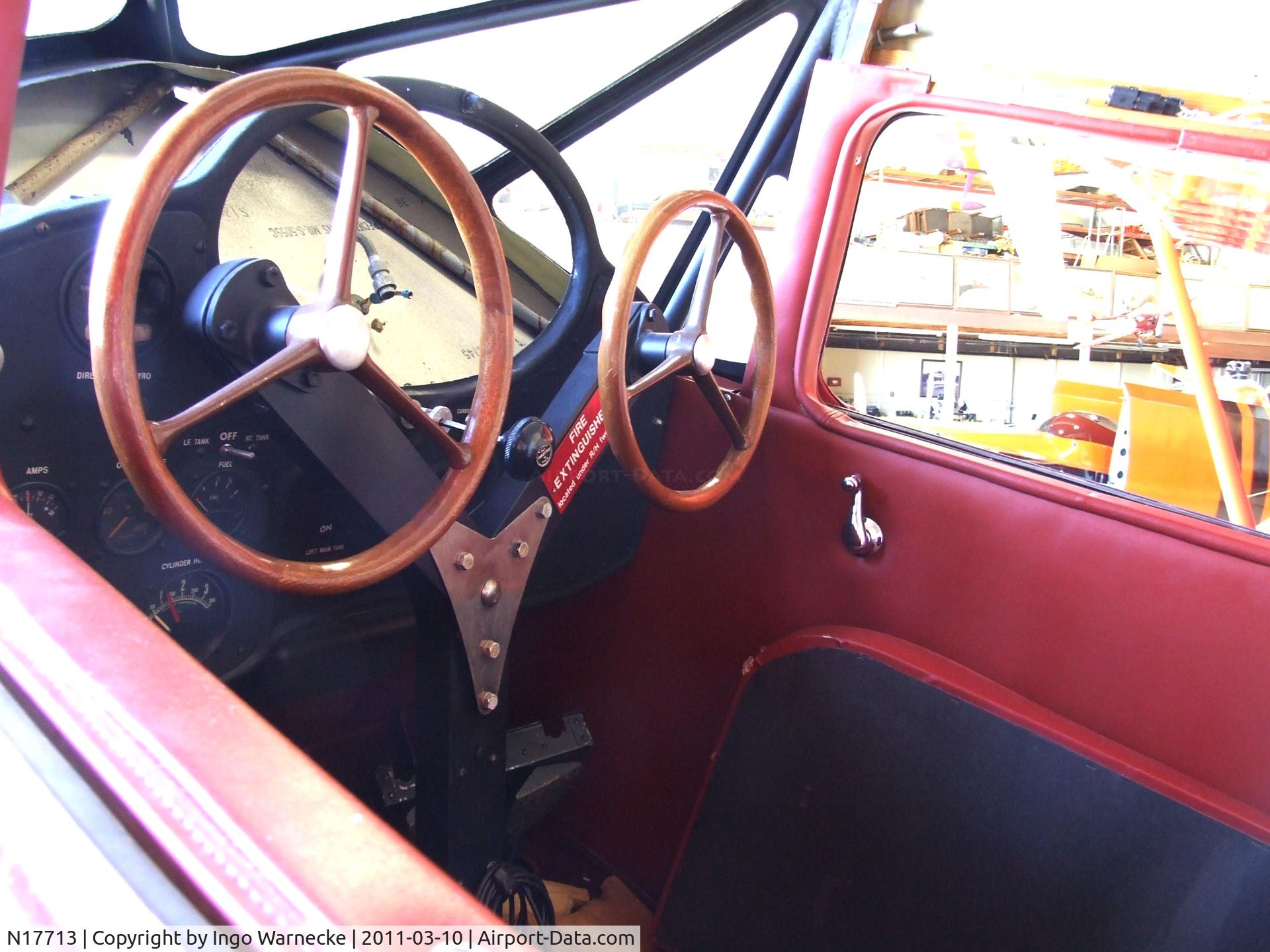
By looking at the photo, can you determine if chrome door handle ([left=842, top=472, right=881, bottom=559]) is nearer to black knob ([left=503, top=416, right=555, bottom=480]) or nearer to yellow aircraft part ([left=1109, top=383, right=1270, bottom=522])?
yellow aircraft part ([left=1109, top=383, right=1270, bottom=522])

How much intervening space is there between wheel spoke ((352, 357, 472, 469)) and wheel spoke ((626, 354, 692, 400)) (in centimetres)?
32

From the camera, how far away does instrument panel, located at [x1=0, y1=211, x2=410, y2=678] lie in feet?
3.39

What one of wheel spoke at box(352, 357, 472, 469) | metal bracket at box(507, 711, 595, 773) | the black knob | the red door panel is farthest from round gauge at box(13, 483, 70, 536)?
the red door panel

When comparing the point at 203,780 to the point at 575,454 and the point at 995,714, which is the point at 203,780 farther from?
the point at 995,714

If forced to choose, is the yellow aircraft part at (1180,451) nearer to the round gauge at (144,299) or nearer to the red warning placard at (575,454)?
the red warning placard at (575,454)

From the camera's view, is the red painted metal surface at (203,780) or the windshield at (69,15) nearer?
the red painted metal surface at (203,780)

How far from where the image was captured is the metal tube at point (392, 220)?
168cm

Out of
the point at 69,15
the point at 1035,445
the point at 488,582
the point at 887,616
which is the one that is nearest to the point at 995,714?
the point at 887,616

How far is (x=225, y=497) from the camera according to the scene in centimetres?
119

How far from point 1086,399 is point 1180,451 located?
166 mm

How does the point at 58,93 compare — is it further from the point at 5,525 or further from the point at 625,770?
the point at 625,770

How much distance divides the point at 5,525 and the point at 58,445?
364mm

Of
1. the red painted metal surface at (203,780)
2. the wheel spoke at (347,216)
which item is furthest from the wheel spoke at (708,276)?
the red painted metal surface at (203,780)

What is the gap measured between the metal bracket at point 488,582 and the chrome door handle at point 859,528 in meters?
0.48
